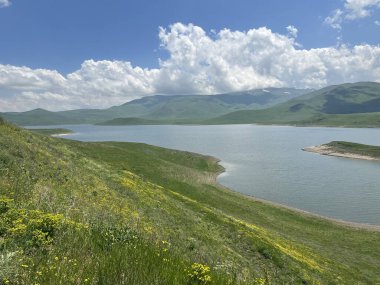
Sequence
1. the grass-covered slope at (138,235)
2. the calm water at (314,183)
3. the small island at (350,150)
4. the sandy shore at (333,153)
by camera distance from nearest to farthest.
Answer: the grass-covered slope at (138,235) → the calm water at (314,183) → the small island at (350,150) → the sandy shore at (333,153)

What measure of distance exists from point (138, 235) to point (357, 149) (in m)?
178

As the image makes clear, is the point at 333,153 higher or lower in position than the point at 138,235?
lower

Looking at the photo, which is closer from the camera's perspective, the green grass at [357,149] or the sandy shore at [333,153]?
the sandy shore at [333,153]

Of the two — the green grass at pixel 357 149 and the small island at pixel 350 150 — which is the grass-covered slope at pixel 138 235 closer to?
the small island at pixel 350 150

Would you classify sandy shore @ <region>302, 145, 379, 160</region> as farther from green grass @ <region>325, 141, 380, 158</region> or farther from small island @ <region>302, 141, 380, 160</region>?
green grass @ <region>325, 141, 380, 158</region>

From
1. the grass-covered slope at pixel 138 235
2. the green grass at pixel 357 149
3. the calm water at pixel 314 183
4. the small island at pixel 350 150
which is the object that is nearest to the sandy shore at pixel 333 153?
the small island at pixel 350 150

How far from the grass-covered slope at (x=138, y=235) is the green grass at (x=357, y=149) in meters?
115

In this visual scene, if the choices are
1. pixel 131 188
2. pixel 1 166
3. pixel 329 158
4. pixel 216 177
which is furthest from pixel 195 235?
pixel 329 158

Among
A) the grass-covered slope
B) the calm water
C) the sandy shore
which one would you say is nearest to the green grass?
the sandy shore

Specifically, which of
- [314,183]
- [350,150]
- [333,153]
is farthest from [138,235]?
[350,150]

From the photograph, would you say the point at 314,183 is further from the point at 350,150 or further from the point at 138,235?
the point at 138,235

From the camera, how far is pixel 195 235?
87.3 feet

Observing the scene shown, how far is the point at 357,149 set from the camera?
547ft

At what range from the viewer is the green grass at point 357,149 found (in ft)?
510
